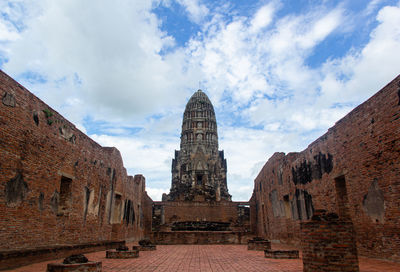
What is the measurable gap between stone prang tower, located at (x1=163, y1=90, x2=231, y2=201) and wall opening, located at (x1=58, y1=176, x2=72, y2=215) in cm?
3270

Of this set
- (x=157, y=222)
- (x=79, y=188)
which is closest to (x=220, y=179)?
(x=157, y=222)

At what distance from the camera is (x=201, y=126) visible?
5550cm

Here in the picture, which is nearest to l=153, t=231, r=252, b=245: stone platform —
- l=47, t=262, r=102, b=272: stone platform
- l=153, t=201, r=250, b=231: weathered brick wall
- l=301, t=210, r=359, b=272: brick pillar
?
l=47, t=262, r=102, b=272: stone platform

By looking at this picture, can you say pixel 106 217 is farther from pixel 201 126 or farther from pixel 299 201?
pixel 201 126

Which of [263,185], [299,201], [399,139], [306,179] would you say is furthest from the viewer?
[263,185]

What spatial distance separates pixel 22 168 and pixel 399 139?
9226mm

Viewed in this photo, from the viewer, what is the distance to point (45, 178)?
8.77 metres

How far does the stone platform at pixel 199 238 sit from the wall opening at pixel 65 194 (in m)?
7.08

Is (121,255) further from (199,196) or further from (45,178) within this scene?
(199,196)

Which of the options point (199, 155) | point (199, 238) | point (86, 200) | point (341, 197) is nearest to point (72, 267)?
point (86, 200)

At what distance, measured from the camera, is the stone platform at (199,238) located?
16.4 meters

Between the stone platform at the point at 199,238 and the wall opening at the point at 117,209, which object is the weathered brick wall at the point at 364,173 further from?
the wall opening at the point at 117,209

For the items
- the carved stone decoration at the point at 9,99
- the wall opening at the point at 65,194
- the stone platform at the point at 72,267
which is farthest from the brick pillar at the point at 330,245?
the wall opening at the point at 65,194

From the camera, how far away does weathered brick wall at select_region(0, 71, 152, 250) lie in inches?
287
